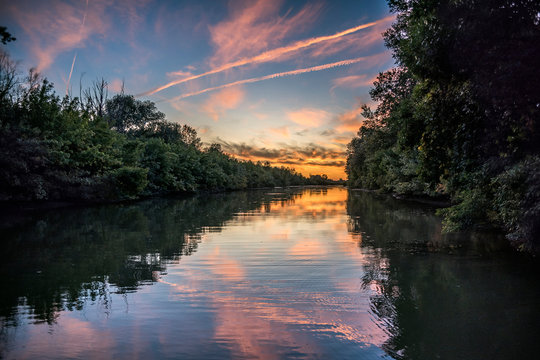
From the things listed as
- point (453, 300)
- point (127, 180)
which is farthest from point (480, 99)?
point (127, 180)

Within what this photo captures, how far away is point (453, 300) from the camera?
618 cm

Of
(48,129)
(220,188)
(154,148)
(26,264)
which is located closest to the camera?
(26,264)

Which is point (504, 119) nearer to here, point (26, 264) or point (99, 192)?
point (26, 264)

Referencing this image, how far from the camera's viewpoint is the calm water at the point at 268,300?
448 cm

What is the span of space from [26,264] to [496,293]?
9.80 m

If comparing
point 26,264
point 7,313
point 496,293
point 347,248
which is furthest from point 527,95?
point 26,264

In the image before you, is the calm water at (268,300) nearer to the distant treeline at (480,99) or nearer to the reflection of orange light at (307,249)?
the reflection of orange light at (307,249)

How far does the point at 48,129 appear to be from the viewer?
85.1 feet

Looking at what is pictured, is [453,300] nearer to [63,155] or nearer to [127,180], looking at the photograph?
[63,155]

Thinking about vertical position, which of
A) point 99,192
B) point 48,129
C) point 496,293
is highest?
point 48,129

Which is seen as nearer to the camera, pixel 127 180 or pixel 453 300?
pixel 453 300

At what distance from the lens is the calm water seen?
4.48 meters

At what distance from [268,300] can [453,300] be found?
304cm

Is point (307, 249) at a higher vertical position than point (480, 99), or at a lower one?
lower
